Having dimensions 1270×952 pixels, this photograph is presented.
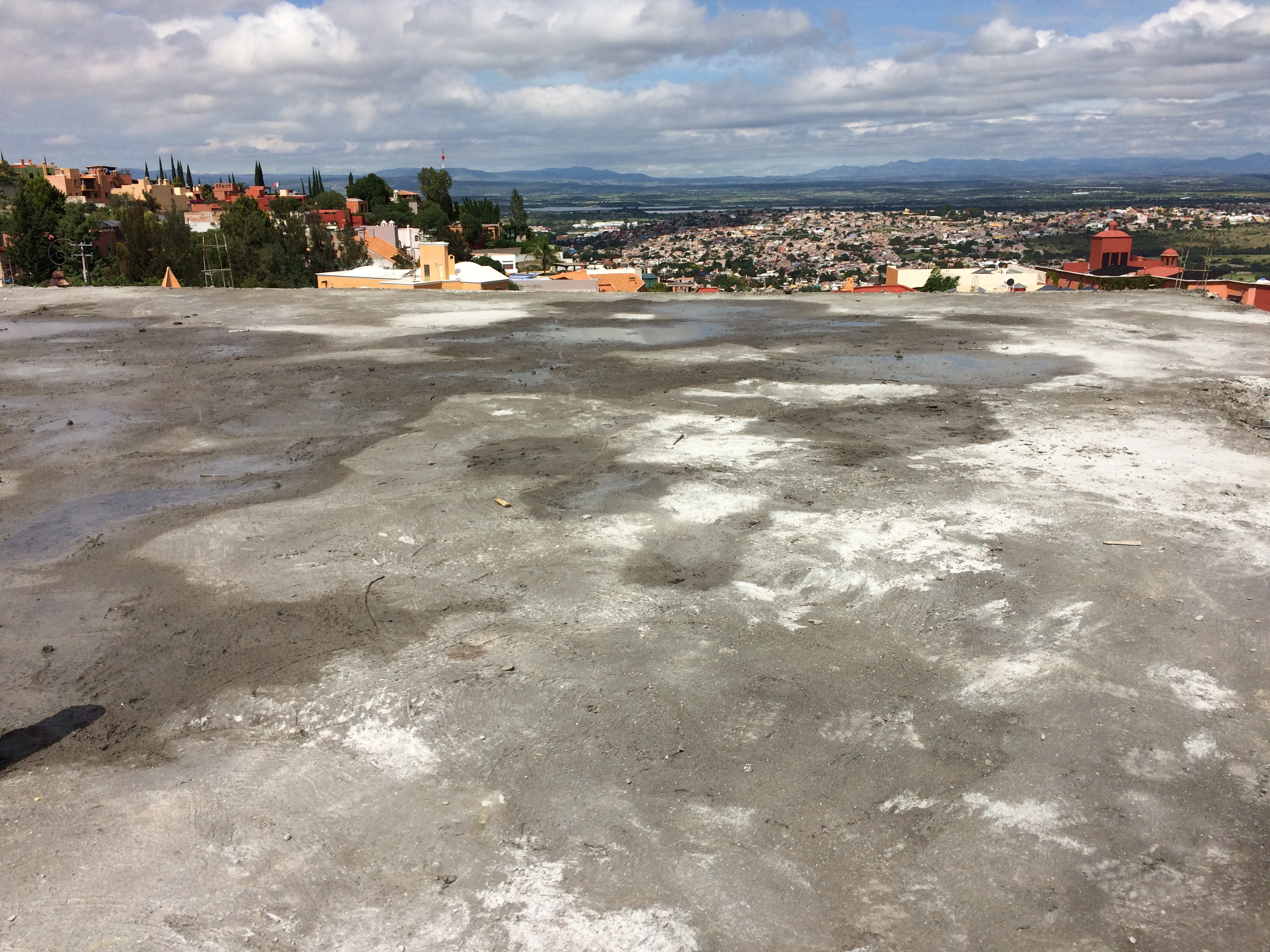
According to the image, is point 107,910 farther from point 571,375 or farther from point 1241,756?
point 571,375

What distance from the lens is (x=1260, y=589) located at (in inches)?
227

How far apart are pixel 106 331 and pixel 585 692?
14.5 metres

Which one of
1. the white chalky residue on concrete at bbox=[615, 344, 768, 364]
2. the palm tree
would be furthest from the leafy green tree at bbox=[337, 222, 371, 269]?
the white chalky residue on concrete at bbox=[615, 344, 768, 364]

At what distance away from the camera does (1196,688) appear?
4.77 m

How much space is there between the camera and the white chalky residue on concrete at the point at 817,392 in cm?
1062

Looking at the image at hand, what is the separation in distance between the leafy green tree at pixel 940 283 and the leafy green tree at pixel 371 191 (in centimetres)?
7403

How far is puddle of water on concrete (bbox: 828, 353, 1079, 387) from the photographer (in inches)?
459

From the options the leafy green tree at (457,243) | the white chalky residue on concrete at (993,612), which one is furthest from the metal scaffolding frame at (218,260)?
the white chalky residue on concrete at (993,612)

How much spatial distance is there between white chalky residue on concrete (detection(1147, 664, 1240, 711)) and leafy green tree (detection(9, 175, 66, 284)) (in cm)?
5248

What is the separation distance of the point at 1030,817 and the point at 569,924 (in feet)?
6.80

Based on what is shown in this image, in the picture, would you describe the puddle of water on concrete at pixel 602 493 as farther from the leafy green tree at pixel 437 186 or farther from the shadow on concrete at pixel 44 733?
the leafy green tree at pixel 437 186

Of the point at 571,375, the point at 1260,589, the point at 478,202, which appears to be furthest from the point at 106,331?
the point at 478,202

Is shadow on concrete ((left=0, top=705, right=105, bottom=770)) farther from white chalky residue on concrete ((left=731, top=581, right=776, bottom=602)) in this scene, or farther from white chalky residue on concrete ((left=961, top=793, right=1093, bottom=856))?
white chalky residue on concrete ((left=961, top=793, right=1093, bottom=856))

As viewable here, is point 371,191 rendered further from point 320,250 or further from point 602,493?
point 602,493
